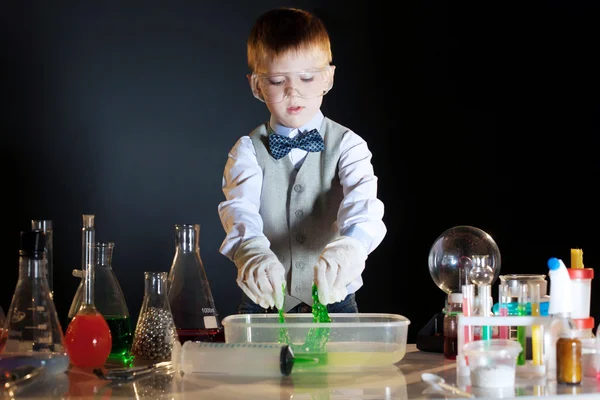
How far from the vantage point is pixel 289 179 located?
81.9 inches

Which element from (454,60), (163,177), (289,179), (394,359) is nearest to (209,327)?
(394,359)

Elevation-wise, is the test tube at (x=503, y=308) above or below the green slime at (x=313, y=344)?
above

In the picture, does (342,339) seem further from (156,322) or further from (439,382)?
(156,322)

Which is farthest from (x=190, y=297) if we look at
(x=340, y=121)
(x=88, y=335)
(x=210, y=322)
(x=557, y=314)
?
(x=340, y=121)

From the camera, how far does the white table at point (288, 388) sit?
115 centimetres

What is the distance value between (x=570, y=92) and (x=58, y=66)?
1.91m

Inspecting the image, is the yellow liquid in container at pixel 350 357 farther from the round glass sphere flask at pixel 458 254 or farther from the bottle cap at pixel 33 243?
the bottle cap at pixel 33 243

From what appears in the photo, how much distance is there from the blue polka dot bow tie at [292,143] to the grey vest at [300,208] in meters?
0.02

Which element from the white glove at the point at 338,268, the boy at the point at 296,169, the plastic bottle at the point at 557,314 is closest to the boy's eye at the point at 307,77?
the boy at the point at 296,169

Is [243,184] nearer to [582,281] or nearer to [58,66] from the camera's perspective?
[582,281]

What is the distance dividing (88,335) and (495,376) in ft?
2.22

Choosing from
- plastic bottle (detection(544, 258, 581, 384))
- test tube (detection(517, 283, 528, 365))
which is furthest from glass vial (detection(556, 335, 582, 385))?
test tube (detection(517, 283, 528, 365))

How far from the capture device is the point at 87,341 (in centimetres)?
142

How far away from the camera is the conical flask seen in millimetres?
1593
